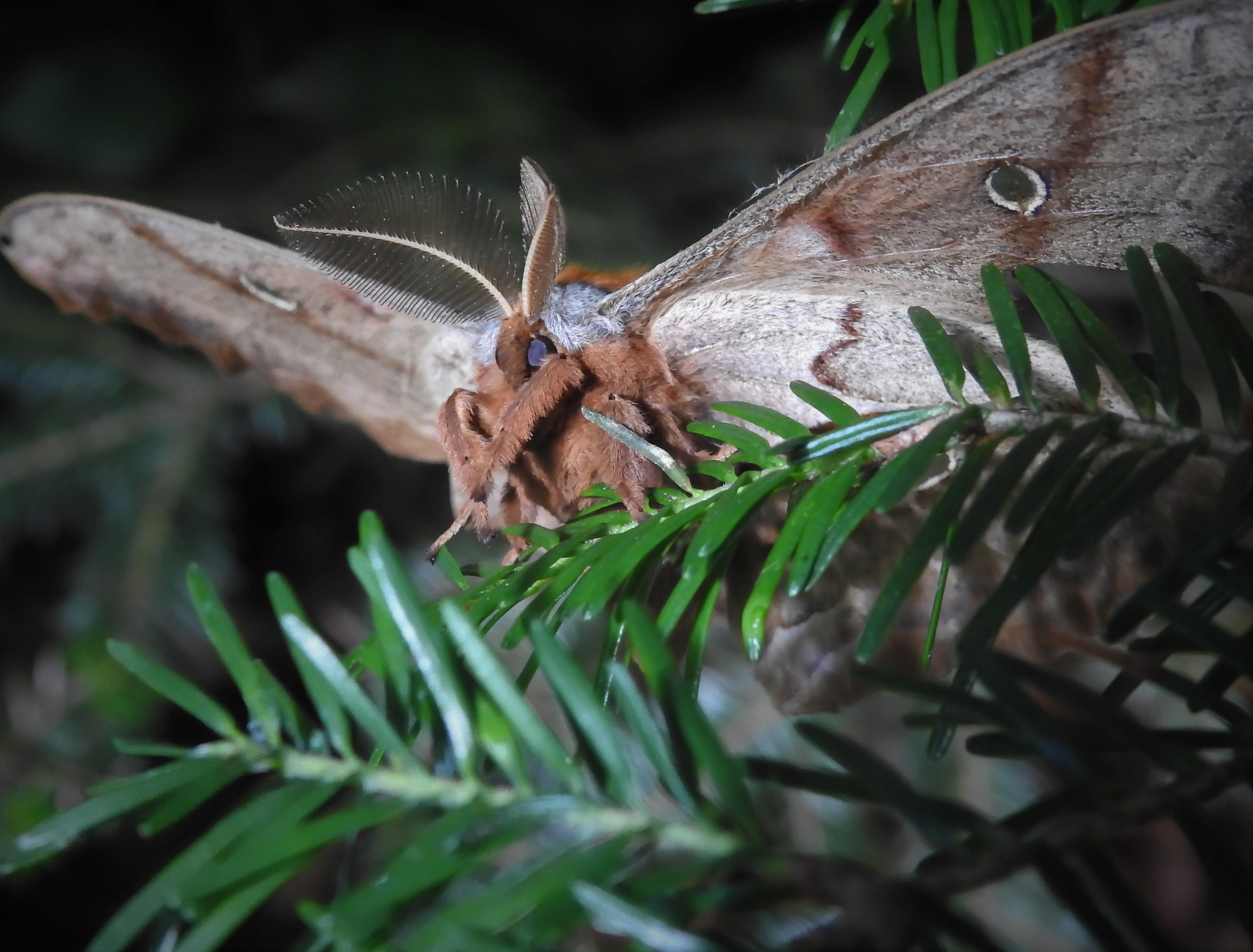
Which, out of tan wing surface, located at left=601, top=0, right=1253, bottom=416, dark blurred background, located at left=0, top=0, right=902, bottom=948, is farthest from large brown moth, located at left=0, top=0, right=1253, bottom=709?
A: dark blurred background, located at left=0, top=0, right=902, bottom=948

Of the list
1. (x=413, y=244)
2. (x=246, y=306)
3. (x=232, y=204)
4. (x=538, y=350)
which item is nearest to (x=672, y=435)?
(x=538, y=350)

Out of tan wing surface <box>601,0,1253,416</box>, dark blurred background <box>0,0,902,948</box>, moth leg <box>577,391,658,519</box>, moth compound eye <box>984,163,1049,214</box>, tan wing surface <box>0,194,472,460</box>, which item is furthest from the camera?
dark blurred background <box>0,0,902,948</box>

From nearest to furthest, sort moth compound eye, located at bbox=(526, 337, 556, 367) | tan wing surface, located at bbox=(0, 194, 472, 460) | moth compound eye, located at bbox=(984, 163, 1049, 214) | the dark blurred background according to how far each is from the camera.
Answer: moth compound eye, located at bbox=(984, 163, 1049, 214)
moth compound eye, located at bbox=(526, 337, 556, 367)
tan wing surface, located at bbox=(0, 194, 472, 460)
the dark blurred background

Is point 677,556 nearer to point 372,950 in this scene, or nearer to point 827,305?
point 827,305

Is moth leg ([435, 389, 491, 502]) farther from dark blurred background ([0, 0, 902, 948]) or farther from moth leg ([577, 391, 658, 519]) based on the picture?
dark blurred background ([0, 0, 902, 948])

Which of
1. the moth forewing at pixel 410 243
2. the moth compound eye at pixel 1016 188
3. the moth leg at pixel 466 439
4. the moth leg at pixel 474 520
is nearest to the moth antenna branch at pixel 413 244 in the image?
the moth forewing at pixel 410 243

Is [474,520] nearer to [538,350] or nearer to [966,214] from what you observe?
[538,350]
